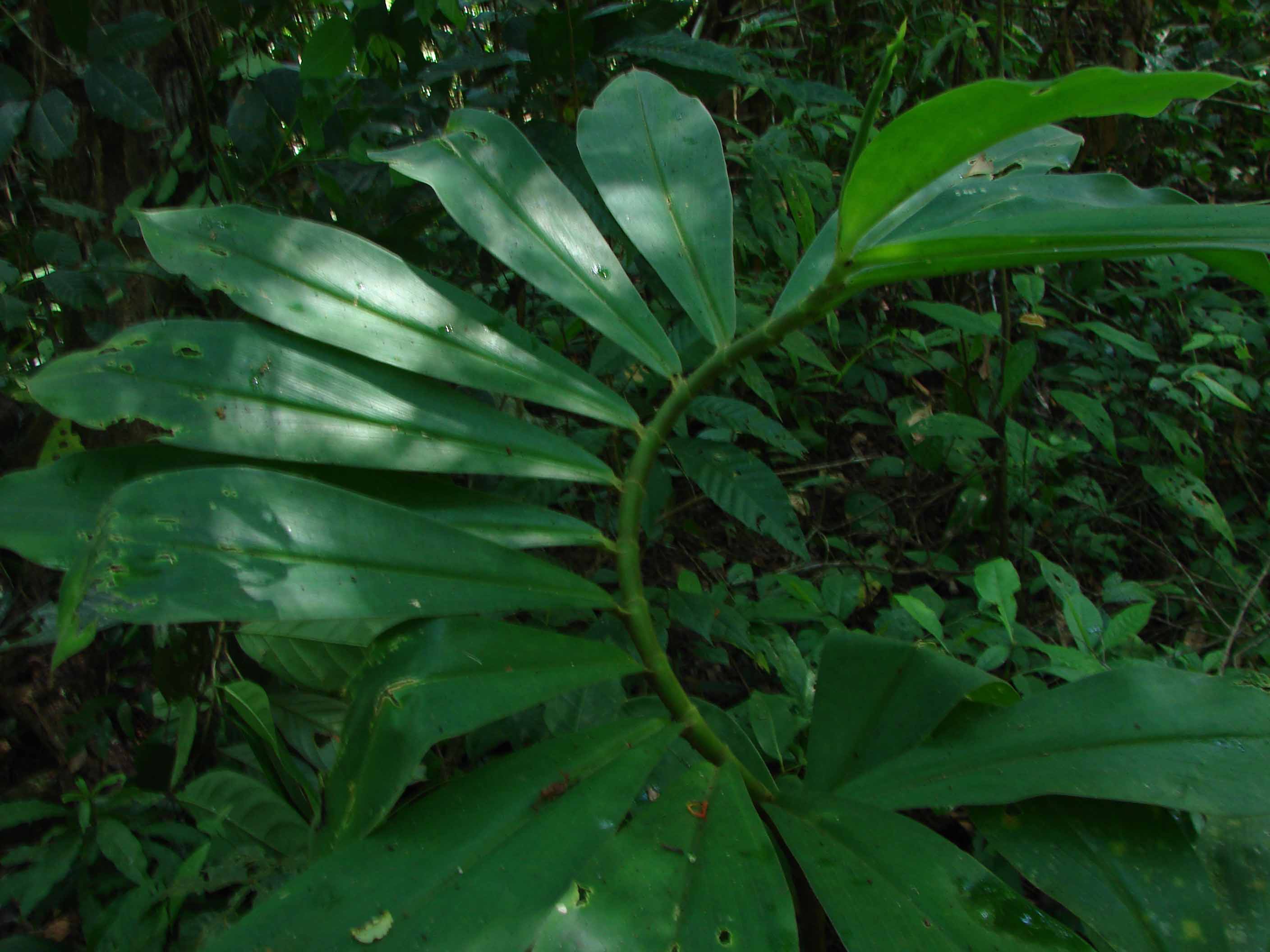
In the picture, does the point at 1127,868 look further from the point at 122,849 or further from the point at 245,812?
the point at 122,849

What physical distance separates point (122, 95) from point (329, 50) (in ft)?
0.94

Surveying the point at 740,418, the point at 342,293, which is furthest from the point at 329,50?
A: the point at 740,418

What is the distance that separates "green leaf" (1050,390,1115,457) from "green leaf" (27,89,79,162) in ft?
5.55

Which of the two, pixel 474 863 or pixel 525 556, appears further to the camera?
pixel 525 556

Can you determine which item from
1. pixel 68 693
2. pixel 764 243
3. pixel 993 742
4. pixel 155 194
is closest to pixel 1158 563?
pixel 764 243

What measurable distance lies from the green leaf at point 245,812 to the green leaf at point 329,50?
0.81 meters

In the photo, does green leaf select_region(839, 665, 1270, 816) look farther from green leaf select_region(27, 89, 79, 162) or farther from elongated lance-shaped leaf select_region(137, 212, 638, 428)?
green leaf select_region(27, 89, 79, 162)

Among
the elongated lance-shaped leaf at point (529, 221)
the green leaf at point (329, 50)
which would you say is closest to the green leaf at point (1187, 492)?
the elongated lance-shaped leaf at point (529, 221)

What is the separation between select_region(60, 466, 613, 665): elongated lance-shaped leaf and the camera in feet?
1.50

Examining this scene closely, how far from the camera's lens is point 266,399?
58 centimetres

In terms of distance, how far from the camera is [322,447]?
22.9 inches

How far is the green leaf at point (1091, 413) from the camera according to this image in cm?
160

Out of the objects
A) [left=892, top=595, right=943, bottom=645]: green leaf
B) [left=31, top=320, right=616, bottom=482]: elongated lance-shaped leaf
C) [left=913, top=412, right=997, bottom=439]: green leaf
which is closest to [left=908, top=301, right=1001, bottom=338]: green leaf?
[left=913, top=412, right=997, bottom=439]: green leaf

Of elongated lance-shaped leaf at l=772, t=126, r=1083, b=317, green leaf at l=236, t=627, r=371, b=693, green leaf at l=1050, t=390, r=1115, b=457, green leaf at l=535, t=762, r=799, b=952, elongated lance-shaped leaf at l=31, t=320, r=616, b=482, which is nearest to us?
green leaf at l=535, t=762, r=799, b=952
